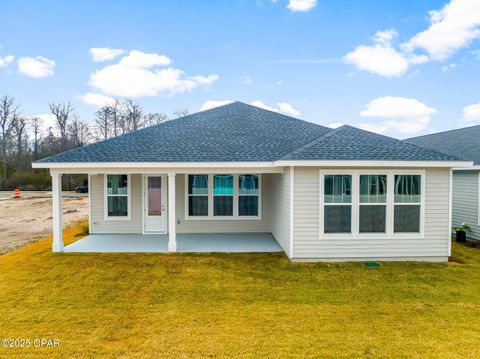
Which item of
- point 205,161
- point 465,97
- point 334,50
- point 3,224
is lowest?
point 3,224

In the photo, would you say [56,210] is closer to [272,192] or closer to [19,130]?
[272,192]

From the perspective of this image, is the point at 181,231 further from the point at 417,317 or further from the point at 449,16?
the point at 449,16

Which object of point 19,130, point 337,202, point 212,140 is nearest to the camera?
point 337,202

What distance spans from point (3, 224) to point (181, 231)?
33.6ft

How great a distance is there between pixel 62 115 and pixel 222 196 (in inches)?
1513

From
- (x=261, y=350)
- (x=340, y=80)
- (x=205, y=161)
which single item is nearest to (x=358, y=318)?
(x=261, y=350)

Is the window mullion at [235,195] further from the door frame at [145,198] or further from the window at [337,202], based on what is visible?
the window at [337,202]

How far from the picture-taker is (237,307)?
5.07 m

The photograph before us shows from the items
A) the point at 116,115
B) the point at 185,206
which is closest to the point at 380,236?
the point at 185,206

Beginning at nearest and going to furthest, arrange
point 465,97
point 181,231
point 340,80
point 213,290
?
point 213,290 → point 181,231 → point 340,80 → point 465,97

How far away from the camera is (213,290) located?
578 centimetres

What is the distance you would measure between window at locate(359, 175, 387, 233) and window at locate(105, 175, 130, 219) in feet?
23.7

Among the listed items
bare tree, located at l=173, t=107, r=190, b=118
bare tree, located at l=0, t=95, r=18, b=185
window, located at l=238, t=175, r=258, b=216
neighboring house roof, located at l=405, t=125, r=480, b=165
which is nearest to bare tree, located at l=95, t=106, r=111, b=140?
bare tree, located at l=173, t=107, r=190, b=118

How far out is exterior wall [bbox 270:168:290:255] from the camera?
24.8 ft
